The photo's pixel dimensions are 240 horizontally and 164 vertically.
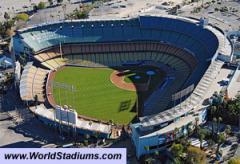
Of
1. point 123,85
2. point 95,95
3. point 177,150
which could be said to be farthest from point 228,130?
point 95,95

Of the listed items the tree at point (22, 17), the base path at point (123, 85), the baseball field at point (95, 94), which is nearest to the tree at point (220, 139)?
the baseball field at point (95, 94)

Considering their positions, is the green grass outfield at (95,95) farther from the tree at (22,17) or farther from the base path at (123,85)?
the tree at (22,17)

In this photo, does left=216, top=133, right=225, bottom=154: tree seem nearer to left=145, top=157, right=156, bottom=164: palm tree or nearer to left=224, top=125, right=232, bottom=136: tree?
left=224, top=125, right=232, bottom=136: tree

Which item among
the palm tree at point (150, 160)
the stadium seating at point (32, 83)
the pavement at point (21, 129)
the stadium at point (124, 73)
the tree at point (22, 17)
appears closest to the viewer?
the palm tree at point (150, 160)

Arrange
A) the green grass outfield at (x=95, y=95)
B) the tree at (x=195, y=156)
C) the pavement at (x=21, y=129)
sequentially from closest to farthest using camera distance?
the tree at (x=195, y=156) < the pavement at (x=21, y=129) < the green grass outfield at (x=95, y=95)

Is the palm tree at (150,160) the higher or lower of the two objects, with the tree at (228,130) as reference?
lower

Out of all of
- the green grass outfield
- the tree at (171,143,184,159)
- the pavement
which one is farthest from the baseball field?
the tree at (171,143,184,159)

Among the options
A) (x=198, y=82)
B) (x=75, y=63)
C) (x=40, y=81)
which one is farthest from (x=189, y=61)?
(x=40, y=81)

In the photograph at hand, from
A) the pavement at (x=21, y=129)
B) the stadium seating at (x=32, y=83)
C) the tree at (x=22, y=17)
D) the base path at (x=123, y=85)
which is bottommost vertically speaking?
the pavement at (x=21, y=129)
